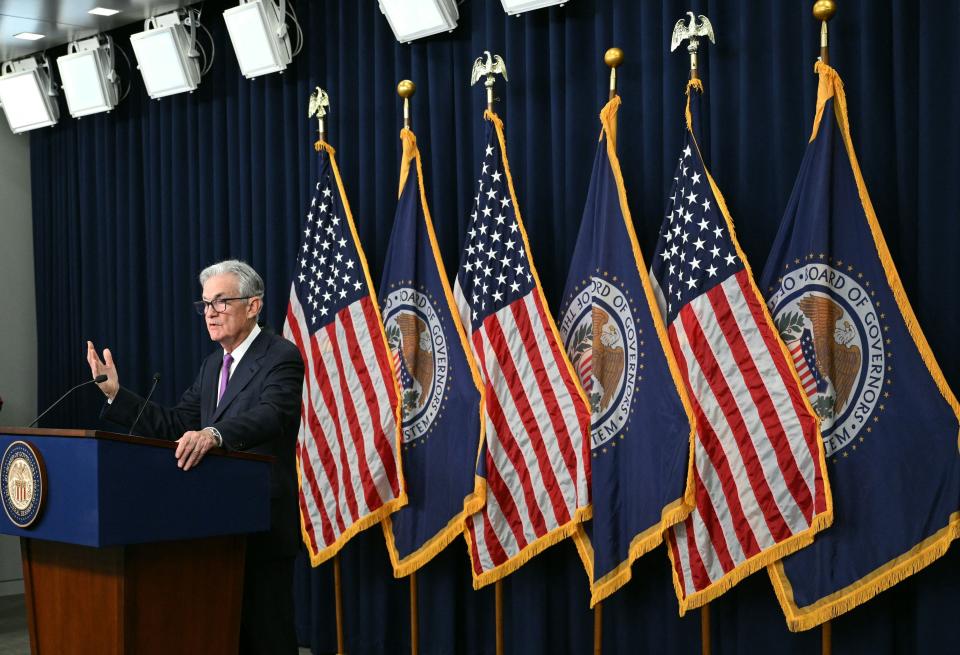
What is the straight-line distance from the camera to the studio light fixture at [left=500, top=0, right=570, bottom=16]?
451 cm

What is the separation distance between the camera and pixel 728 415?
3850 mm

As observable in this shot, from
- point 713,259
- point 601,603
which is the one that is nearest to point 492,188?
point 713,259

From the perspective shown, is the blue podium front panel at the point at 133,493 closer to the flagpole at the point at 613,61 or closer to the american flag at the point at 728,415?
the american flag at the point at 728,415

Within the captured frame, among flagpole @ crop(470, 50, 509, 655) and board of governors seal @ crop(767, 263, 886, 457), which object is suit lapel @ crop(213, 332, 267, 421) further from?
board of governors seal @ crop(767, 263, 886, 457)

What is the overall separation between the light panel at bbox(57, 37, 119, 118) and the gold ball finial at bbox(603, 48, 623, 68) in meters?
3.60

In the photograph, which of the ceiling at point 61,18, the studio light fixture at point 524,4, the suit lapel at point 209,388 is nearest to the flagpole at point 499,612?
the suit lapel at point 209,388

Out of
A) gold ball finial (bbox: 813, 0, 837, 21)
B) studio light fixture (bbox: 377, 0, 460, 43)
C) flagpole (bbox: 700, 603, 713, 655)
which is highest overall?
studio light fixture (bbox: 377, 0, 460, 43)

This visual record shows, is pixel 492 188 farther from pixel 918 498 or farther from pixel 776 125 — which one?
pixel 918 498

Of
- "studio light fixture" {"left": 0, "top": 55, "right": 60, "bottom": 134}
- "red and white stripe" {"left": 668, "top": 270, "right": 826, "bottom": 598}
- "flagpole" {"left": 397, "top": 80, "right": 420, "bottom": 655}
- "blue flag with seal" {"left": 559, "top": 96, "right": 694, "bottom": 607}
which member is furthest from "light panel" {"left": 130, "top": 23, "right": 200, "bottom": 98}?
"red and white stripe" {"left": 668, "top": 270, "right": 826, "bottom": 598}

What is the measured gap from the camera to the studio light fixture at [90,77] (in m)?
6.52

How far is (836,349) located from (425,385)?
1.85 m

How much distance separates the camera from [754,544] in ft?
12.4

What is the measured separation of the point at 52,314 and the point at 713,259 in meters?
5.12

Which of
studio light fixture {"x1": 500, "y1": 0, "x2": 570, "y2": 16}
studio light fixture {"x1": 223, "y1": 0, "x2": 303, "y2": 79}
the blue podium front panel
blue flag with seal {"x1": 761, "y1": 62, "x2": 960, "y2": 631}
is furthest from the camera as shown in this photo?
studio light fixture {"x1": 223, "y1": 0, "x2": 303, "y2": 79}
